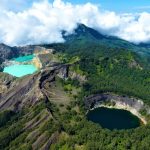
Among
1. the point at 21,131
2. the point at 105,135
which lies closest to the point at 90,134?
the point at 105,135

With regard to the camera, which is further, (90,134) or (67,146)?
(90,134)

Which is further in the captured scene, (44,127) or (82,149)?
(44,127)

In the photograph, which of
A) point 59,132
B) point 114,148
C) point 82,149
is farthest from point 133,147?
point 59,132

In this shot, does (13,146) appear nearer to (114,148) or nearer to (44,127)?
(44,127)

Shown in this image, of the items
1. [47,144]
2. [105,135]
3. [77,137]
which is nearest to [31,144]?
[47,144]

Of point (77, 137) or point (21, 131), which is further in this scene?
point (21, 131)

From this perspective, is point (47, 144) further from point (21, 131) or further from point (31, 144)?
point (21, 131)

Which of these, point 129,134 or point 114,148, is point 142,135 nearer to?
point 129,134
